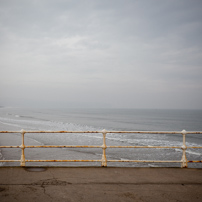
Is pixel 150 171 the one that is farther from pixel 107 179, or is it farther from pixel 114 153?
pixel 114 153

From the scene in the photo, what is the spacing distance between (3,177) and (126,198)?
3110mm

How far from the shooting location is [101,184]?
166 inches

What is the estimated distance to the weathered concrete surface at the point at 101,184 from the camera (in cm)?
359

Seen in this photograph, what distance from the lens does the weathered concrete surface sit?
11.8 ft

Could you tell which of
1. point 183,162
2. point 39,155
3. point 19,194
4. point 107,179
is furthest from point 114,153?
point 19,194

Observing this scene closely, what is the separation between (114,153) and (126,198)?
14.2 m

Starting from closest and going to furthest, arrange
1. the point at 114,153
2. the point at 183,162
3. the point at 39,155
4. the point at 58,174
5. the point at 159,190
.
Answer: the point at 159,190
the point at 58,174
the point at 183,162
the point at 39,155
the point at 114,153

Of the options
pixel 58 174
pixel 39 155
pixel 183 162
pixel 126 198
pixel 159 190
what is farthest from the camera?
pixel 39 155

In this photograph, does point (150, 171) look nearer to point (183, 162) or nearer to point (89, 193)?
point (183, 162)

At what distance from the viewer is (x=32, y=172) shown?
196 inches

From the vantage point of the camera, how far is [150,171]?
5230mm

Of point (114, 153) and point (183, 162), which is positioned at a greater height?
point (183, 162)

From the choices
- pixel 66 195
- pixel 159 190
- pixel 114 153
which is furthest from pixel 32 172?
pixel 114 153

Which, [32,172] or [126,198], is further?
[32,172]
